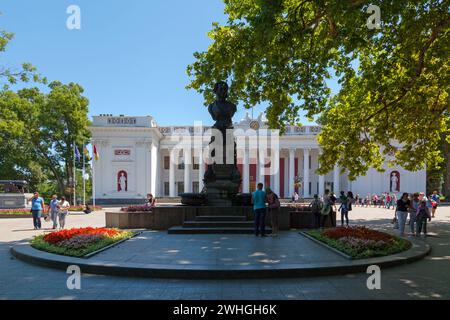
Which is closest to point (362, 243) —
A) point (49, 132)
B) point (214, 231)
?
point (214, 231)

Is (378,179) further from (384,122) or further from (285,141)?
(384,122)

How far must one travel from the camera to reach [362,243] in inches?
365

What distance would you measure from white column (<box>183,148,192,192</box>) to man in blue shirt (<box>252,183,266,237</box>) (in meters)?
51.7

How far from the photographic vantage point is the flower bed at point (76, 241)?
9172 mm

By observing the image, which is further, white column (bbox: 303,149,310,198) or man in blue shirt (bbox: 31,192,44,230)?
white column (bbox: 303,149,310,198)

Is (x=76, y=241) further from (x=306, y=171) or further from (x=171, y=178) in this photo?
(x=306, y=171)

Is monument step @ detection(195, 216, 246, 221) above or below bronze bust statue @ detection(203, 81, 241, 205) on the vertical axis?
below

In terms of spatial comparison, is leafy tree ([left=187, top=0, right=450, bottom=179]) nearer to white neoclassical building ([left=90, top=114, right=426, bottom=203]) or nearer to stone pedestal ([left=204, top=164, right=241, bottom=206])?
stone pedestal ([left=204, top=164, right=241, bottom=206])

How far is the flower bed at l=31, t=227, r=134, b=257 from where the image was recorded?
9172 mm

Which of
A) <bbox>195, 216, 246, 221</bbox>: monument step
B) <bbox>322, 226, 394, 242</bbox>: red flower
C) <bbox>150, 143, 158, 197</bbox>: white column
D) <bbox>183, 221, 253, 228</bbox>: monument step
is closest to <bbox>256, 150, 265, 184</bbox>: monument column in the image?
<bbox>150, 143, 158, 197</bbox>: white column

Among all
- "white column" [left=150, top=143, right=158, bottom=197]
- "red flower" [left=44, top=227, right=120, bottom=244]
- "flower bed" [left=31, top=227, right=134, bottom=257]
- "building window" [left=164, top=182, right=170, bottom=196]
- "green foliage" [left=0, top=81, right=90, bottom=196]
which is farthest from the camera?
"building window" [left=164, top=182, right=170, bottom=196]

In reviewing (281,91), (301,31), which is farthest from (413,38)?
(281,91)

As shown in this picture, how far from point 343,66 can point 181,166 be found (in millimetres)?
53772

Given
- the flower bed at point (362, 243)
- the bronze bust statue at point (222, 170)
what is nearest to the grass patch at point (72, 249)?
the bronze bust statue at point (222, 170)
